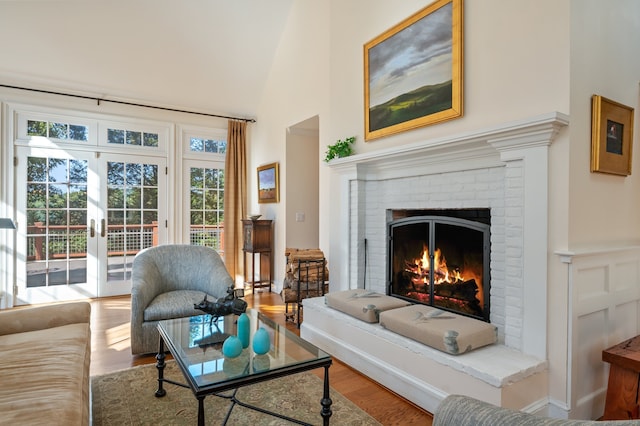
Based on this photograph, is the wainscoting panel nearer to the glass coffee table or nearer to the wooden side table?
the wooden side table

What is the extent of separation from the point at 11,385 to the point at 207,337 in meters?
0.85

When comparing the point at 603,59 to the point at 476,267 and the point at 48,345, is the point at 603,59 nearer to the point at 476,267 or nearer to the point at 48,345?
the point at 476,267

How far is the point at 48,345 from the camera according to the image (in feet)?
6.33

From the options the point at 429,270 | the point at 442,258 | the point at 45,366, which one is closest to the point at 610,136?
the point at 442,258

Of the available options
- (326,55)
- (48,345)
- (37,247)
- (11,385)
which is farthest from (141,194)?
(11,385)


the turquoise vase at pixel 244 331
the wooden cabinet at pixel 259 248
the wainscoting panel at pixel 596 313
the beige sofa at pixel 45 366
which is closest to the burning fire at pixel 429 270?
the wainscoting panel at pixel 596 313

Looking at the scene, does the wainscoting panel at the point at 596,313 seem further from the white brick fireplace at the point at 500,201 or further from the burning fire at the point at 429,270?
the burning fire at the point at 429,270

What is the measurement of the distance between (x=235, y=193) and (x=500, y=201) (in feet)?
13.7

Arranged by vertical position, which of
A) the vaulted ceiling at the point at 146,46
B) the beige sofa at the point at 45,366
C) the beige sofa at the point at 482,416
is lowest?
the beige sofa at the point at 45,366

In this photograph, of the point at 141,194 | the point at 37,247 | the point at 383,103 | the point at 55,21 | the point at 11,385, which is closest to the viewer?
the point at 11,385

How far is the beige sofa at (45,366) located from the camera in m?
1.32

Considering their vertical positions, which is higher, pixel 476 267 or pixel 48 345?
pixel 476 267

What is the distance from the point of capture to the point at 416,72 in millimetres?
2799

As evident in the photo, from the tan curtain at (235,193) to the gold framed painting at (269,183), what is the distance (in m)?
0.33
